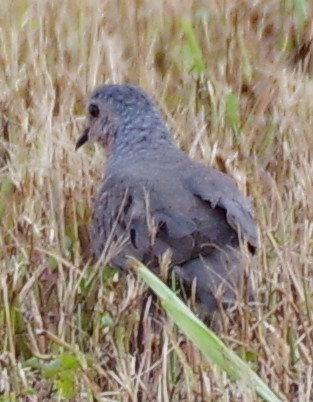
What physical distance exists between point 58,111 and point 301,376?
6.02 feet

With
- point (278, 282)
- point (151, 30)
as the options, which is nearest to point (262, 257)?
point (278, 282)

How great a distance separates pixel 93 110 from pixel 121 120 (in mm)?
112

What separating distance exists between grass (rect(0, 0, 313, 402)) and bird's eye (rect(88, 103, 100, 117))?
0.11 m

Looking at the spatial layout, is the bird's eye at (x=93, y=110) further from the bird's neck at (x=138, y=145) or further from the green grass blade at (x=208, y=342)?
the green grass blade at (x=208, y=342)

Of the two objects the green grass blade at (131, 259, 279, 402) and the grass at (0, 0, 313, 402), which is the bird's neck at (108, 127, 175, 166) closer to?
the grass at (0, 0, 313, 402)

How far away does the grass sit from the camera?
11.7 ft

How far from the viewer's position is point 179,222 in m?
4.04

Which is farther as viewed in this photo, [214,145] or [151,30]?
[151,30]

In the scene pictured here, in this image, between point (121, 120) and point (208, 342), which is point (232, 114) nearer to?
point (121, 120)

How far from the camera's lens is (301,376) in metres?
3.51

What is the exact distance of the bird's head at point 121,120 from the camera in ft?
15.6

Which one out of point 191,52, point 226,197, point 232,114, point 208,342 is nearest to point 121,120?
point 232,114

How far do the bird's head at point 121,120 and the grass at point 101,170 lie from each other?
9cm

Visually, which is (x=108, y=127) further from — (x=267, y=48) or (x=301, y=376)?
(x=301, y=376)
